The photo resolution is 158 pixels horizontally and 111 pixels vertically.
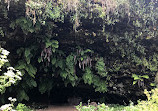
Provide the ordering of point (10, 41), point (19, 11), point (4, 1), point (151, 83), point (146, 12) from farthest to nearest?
1. point (146, 12)
2. point (151, 83)
3. point (10, 41)
4. point (19, 11)
5. point (4, 1)

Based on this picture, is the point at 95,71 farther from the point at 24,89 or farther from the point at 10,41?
the point at 10,41

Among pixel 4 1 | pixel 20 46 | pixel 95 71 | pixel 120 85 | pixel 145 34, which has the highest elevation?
pixel 4 1

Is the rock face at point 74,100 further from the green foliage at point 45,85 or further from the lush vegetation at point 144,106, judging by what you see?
the lush vegetation at point 144,106

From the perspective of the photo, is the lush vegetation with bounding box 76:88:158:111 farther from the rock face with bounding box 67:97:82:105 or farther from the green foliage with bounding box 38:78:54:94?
the rock face with bounding box 67:97:82:105

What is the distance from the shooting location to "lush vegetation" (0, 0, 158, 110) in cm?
730

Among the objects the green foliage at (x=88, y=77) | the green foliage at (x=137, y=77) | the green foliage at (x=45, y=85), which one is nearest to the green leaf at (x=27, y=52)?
the green foliage at (x=45, y=85)

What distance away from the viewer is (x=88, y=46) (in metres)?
8.71

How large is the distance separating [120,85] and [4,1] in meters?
8.29

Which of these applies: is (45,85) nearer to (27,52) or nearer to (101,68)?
(27,52)

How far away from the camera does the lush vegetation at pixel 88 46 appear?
7.30m

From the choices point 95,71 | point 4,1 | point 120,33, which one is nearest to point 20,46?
point 4,1

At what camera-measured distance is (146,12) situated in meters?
8.56

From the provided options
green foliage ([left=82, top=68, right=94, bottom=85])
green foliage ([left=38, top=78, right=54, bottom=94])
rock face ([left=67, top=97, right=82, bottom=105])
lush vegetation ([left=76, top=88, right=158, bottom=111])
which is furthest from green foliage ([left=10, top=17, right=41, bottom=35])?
rock face ([left=67, top=97, right=82, bottom=105])

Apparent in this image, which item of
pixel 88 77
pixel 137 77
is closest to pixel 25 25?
pixel 88 77
